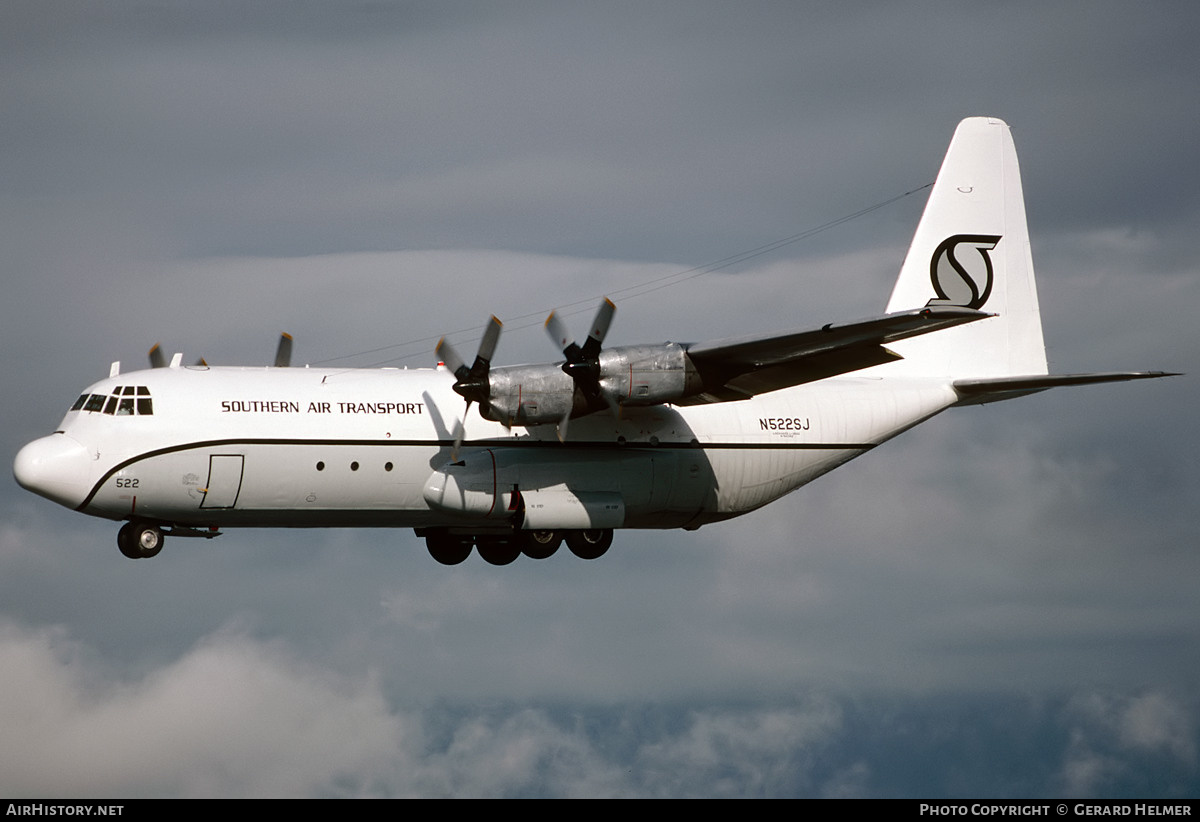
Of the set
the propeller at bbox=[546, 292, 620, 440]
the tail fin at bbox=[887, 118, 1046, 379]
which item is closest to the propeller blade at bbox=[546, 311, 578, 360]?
the propeller at bbox=[546, 292, 620, 440]

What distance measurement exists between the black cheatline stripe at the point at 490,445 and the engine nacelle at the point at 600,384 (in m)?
1.31

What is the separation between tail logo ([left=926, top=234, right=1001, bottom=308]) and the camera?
30.2 meters

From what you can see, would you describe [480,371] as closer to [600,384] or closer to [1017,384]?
[600,384]

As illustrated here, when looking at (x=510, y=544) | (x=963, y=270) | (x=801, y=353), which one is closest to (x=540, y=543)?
(x=510, y=544)

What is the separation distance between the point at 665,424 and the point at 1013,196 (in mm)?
9569

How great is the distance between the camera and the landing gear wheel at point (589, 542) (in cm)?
2742

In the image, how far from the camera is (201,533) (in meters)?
25.5

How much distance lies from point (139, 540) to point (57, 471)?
1768mm

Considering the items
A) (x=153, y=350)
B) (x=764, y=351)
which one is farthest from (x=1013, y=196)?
(x=153, y=350)

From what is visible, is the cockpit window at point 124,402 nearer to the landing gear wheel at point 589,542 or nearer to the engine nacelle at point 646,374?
the engine nacelle at point 646,374

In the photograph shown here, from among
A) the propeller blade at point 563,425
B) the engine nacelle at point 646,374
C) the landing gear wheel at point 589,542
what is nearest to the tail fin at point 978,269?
the engine nacelle at point 646,374
